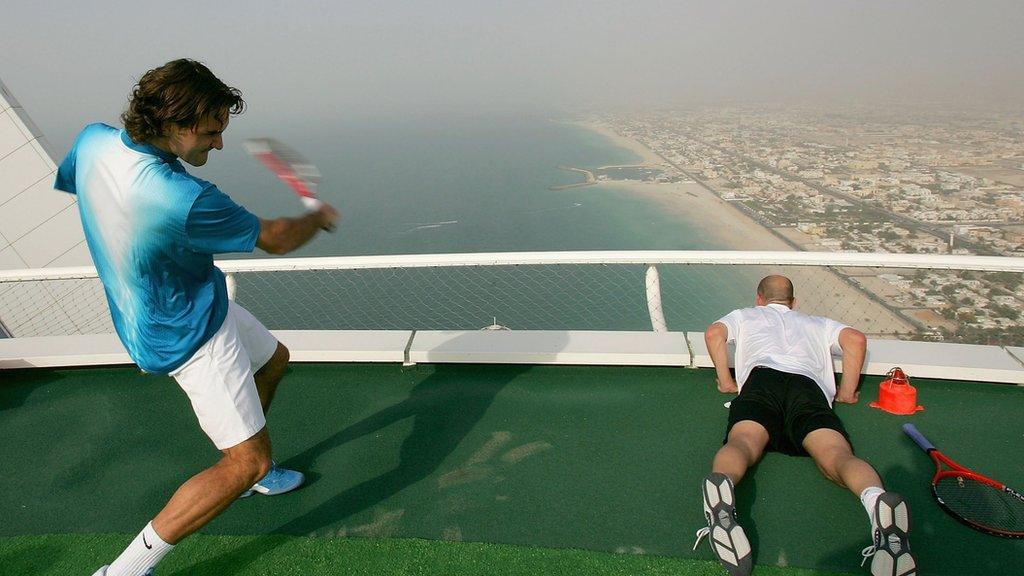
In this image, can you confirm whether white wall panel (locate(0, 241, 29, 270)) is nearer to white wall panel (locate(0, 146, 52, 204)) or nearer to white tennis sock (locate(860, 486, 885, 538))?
white wall panel (locate(0, 146, 52, 204))

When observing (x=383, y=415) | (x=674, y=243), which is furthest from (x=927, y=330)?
(x=674, y=243)

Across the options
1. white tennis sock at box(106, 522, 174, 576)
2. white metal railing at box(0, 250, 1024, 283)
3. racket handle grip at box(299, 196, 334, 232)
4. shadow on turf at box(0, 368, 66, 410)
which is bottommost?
shadow on turf at box(0, 368, 66, 410)

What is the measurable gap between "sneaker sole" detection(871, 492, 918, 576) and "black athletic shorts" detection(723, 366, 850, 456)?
53cm

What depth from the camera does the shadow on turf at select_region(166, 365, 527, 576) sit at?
7.56ft

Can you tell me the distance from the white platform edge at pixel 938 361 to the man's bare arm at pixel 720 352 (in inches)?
8.3

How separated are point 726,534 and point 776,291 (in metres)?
1.46

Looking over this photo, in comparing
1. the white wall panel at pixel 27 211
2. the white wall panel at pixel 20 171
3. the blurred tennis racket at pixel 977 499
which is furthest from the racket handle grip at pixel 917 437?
the white wall panel at pixel 20 171

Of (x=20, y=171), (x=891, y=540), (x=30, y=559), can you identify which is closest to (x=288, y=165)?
(x=30, y=559)

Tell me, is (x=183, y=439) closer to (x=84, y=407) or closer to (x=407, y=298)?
(x=84, y=407)

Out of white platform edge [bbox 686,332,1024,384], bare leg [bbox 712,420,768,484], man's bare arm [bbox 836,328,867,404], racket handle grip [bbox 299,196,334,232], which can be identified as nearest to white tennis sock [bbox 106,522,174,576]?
racket handle grip [bbox 299,196,334,232]

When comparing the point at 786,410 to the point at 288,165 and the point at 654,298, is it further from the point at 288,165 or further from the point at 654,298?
the point at 288,165

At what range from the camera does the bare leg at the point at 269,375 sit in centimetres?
259

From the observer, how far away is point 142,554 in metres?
1.90

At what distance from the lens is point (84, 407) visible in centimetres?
341
